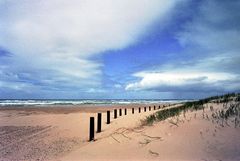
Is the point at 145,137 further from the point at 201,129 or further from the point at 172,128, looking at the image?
the point at 201,129

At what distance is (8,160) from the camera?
10.2 meters

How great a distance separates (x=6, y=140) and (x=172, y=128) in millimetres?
9696

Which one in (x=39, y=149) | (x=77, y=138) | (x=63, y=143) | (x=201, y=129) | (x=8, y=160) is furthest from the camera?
(x=77, y=138)

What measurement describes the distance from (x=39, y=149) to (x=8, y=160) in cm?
190

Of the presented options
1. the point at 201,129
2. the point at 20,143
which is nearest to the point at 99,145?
the point at 201,129

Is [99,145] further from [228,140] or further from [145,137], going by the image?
[228,140]

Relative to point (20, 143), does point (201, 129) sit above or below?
above

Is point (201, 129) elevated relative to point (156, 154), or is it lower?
elevated

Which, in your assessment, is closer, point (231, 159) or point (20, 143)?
point (231, 159)

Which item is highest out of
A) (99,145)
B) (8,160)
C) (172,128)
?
(172,128)

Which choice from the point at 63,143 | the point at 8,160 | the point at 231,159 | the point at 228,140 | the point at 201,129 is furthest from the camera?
the point at 63,143

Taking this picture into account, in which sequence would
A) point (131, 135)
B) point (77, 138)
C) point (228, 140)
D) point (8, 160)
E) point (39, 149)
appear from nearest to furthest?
point (228, 140)
point (131, 135)
point (8, 160)
point (39, 149)
point (77, 138)

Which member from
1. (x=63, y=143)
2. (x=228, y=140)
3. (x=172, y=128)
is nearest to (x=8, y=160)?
(x=63, y=143)

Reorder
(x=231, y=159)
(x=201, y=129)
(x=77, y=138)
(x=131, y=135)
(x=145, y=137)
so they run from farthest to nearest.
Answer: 1. (x=77, y=138)
2. (x=131, y=135)
3. (x=145, y=137)
4. (x=201, y=129)
5. (x=231, y=159)
